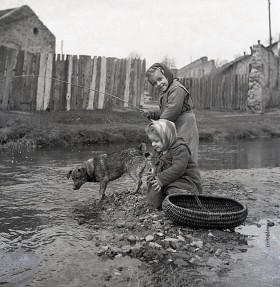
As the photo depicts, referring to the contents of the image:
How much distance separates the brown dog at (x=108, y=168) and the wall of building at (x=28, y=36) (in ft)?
70.6

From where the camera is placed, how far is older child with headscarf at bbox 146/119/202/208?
17.1 feet

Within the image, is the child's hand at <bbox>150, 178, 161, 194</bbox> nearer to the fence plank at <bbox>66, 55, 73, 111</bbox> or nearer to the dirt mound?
the dirt mound

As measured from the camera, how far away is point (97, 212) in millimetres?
5734

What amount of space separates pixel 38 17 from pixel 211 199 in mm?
25231

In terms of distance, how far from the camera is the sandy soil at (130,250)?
11.6ft

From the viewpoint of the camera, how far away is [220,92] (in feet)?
86.4

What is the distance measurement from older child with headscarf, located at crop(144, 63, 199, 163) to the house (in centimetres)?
2201

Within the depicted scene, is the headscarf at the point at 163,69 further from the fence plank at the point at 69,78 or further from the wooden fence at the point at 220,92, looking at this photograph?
the wooden fence at the point at 220,92

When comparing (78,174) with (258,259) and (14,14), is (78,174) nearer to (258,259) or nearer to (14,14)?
(258,259)

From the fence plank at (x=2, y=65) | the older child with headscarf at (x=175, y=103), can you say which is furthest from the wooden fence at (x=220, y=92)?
the older child with headscarf at (x=175, y=103)

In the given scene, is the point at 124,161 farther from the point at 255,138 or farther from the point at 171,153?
the point at 255,138

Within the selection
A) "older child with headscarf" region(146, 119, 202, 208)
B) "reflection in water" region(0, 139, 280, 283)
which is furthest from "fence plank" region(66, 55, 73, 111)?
"older child with headscarf" region(146, 119, 202, 208)

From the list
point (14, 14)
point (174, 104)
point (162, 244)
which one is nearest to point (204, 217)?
point (162, 244)

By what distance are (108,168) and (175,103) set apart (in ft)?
5.27
